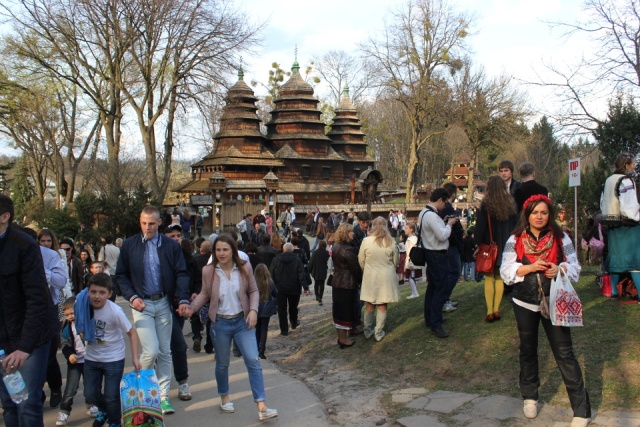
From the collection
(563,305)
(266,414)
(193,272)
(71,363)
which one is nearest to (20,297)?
(71,363)

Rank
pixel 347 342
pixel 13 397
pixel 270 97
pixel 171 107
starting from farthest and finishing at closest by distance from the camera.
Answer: pixel 270 97 → pixel 171 107 → pixel 347 342 → pixel 13 397

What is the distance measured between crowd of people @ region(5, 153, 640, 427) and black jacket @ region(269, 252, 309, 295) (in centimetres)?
148

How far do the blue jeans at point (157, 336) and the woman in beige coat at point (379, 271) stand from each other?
2.98 meters

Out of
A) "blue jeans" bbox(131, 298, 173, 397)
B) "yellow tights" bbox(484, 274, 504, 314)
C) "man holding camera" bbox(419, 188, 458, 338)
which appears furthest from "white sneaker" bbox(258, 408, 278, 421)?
"yellow tights" bbox(484, 274, 504, 314)

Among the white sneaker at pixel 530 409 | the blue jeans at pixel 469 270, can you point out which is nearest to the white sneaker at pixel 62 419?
the white sneaker at pixel 530 409

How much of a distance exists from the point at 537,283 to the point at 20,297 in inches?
155

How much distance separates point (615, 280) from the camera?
7.49 metres

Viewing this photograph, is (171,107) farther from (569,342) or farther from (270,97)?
(270,97)

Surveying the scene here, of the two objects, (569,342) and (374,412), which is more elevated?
(569,342)

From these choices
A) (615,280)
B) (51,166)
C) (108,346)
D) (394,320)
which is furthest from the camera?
(51,166)

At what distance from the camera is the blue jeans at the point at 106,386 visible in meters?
5.06

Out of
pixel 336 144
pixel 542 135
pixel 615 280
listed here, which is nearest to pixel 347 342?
pixel 615 280

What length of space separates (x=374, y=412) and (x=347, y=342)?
253 cm

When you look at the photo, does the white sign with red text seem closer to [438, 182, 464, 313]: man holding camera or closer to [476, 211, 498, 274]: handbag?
[438, 182, 464, 313]: man holding camera
